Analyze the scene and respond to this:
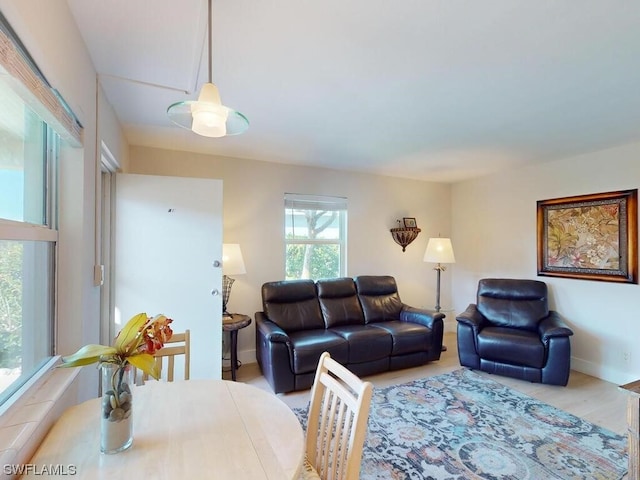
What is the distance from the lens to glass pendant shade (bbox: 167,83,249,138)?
125cm

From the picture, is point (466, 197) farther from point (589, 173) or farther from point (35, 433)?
point (35, 433)

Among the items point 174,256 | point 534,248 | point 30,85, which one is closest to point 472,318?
point 534,248

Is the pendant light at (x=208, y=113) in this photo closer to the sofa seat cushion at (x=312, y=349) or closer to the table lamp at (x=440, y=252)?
the sofa seat cushion at (x=312, y=349)

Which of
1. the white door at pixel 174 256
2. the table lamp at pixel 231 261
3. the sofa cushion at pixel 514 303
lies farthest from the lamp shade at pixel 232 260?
the sofa cushion at pixel 514 303

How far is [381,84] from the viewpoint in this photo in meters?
1.97

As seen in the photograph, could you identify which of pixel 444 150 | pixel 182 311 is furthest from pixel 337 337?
pixel 444 150

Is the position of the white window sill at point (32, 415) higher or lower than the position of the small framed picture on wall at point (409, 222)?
lower

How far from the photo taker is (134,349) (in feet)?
3.22

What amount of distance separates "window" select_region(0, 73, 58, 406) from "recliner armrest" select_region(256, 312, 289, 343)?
65.7 inches

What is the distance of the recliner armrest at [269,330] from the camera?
9.29 feet

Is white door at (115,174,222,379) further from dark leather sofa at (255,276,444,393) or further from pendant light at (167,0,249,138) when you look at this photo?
pendant light at (167,0,249,138)

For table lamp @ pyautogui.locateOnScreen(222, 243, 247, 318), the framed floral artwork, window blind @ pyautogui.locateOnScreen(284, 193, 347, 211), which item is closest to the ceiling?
the framed floral artwork

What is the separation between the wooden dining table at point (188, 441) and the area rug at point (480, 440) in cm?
109

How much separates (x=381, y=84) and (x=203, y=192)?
1.67 meters
